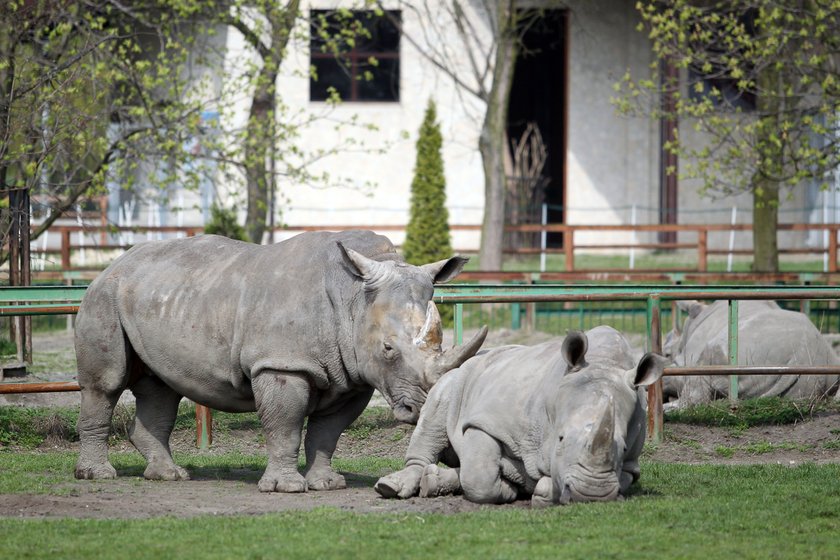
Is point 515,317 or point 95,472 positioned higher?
point 515,317

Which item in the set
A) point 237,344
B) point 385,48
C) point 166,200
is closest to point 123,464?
point 237,344

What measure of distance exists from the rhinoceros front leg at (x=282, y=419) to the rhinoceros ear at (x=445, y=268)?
1.13 metres

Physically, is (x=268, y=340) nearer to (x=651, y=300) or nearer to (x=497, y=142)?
(x=651, y=300)

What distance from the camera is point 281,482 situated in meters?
9.18

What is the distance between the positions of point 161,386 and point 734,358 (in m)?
5.01

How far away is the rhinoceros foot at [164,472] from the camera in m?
9.91

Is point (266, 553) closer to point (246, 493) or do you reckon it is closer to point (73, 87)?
point (246, 493)

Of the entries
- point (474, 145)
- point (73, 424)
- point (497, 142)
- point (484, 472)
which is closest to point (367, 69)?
point (474, 145)

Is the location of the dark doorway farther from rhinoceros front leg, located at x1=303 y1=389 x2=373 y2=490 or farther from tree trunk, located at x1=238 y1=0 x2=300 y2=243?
rhinoceros front leg, located at x1=303 y1=389 x2=373 y2=490

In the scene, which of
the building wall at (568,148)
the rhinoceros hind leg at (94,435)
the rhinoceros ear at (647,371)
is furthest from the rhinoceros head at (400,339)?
the building wall at (568,148)

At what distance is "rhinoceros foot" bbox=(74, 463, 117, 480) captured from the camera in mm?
9922

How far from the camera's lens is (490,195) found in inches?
1096

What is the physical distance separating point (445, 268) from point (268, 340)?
4.31 feet

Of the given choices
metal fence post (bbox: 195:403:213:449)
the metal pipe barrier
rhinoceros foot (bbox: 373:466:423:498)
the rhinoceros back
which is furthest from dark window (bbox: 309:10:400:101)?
rhinoceros foot (bbox: 373:466:423:498)
